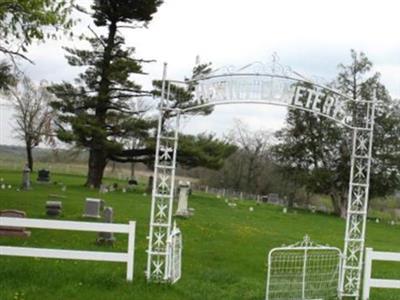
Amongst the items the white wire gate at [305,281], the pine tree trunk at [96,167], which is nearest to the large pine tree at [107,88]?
the pine tree trunk at [96,167]

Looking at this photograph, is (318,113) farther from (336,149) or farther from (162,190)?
(336,149)

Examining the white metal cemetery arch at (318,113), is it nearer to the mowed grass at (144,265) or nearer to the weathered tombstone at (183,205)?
the mowed grass at (144,265)

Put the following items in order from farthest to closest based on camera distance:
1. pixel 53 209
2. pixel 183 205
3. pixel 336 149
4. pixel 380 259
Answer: pixel 336 149
pixel 183 205
pixel 53 209
pixel 380 259

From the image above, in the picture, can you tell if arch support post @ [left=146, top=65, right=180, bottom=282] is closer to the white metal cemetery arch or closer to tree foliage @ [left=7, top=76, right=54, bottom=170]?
the white metal cemetery arch

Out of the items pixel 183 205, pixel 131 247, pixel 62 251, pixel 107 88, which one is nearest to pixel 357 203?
pixel 131 247

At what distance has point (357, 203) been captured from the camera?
40.4 feet

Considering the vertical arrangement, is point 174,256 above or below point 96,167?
below

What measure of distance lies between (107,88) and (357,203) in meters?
34.8

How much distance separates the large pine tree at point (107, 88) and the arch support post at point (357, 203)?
32.2 meters

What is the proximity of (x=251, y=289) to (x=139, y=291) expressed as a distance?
2675mm

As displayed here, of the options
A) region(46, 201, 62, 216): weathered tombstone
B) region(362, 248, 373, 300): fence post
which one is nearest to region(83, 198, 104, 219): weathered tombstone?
region(46, 201, 62, 216): weathered tombstone

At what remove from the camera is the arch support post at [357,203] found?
12.0 m

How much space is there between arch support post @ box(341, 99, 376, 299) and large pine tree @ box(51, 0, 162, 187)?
32.2 meters

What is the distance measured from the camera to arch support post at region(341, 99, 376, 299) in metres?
12.0
